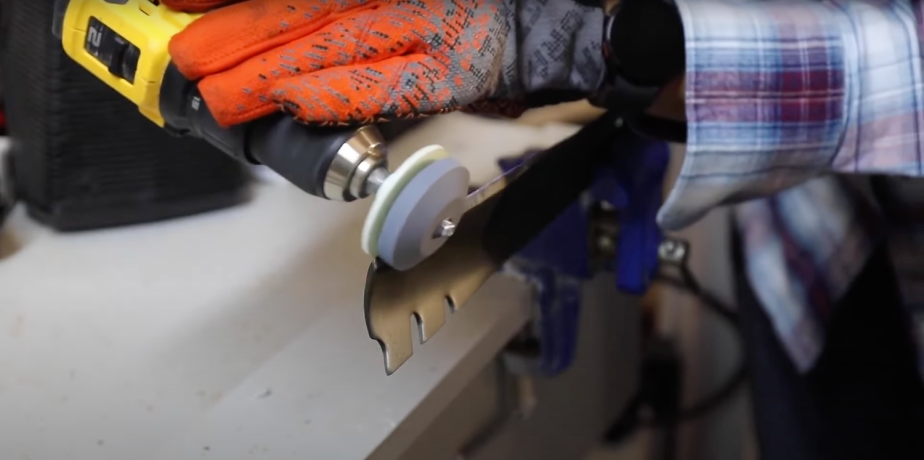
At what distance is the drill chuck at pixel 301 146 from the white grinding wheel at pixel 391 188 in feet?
0.05

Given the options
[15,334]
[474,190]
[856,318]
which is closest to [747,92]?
[474,190]

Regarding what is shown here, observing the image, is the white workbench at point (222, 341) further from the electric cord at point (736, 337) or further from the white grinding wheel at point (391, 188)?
the electric cord at point (736, 337)

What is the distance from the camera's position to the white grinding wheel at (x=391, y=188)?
10.2 inches

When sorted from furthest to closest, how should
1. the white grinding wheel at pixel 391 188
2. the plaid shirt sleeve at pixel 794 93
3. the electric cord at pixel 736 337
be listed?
the electric cord at pixel 736 337
the plaid shirt sleeve at pixel 794 93
the white grinding wheel at pixel 391 188

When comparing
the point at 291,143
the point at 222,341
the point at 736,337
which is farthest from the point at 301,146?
the point at 736,337

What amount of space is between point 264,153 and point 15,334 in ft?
0.68

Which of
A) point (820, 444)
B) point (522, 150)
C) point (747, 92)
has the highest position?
point (747, 92)

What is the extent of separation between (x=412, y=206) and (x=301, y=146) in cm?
5

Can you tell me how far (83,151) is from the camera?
1.58 ft

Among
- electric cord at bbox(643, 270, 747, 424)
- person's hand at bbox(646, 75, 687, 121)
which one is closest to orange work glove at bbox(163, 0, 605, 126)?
person's hand at bbox(646, 75, 687, 121)

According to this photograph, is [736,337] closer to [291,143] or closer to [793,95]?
[793,95]

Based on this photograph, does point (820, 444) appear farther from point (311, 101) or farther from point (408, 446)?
point (311, 101)

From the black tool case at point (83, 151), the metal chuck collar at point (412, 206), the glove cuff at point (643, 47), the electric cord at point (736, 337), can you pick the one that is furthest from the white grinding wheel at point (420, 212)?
the electric cord at point (736, 337)

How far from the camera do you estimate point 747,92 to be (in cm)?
37
